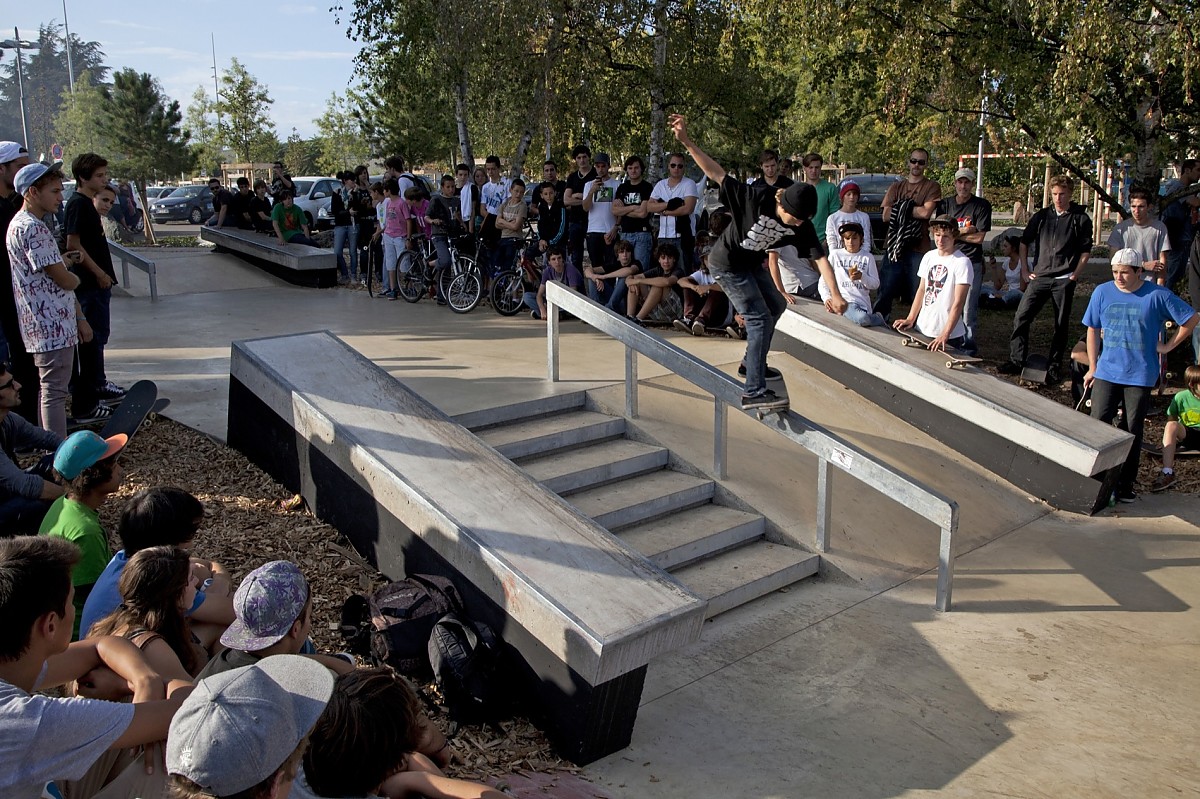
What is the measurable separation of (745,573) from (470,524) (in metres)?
1.90

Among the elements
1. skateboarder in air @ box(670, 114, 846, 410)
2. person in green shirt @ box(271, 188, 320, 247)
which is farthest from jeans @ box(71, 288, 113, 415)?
person in green shirt @ box(271, 188, 320, 247)

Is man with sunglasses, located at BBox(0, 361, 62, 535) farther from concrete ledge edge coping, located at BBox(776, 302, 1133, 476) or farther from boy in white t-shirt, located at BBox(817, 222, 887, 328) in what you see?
boy in white t-shirt, located at BBox(817, 222, 887, 328)

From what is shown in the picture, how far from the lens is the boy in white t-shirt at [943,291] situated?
7.87 metres

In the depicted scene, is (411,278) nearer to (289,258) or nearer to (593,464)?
(289,258)

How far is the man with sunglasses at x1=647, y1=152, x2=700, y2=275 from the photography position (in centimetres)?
1011

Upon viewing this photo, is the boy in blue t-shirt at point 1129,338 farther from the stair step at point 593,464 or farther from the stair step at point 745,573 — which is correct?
the stair step at point 593,464

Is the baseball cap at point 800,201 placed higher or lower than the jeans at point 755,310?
higher

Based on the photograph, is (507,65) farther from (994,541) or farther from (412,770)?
(412,770)

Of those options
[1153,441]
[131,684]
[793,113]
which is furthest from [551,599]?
[793,113]

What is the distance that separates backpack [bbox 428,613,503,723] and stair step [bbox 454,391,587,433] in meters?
2.35

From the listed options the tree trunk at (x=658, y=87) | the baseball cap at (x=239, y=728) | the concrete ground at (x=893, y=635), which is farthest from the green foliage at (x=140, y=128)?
the baseball cap at (x=239, y=728)

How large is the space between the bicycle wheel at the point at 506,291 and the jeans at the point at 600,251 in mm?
977

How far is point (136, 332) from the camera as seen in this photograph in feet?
34.7

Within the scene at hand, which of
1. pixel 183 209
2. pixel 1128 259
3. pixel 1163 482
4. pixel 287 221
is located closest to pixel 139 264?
pixel 287 221
